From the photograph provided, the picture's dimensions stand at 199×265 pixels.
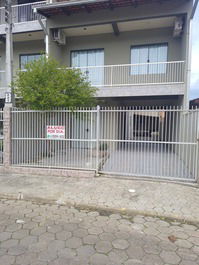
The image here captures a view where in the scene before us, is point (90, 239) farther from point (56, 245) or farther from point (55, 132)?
point (55, 132)

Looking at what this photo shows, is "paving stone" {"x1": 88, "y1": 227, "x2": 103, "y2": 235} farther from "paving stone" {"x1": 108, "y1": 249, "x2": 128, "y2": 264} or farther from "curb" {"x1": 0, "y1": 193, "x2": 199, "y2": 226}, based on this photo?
"curb" {"x1": 0, "y1": 193, "x2": 199, "y2": 226}

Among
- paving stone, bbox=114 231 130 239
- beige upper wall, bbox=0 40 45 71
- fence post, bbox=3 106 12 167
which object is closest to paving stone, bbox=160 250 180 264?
paving stone, bbox=114 231 130 239

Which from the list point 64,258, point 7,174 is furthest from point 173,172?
point 7,174

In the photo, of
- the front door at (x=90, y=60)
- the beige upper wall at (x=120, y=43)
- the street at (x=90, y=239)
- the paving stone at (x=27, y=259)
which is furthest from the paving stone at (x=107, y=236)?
the beige upper wall at (x=120, y=43)

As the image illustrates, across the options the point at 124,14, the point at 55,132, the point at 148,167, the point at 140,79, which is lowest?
the point at 148,167

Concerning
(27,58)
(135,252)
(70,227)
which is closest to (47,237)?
(70,227)

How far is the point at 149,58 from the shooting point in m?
10.4

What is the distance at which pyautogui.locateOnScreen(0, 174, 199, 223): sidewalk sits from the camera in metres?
4.11

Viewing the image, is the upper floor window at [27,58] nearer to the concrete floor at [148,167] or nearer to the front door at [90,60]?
the front door at [90,60]

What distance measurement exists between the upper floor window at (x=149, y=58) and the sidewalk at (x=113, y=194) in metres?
6.81

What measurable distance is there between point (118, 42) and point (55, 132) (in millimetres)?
7159

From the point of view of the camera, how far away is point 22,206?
4270 mm

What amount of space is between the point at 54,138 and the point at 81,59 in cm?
670

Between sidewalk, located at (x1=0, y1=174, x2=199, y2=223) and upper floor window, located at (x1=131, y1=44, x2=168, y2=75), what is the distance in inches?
268
